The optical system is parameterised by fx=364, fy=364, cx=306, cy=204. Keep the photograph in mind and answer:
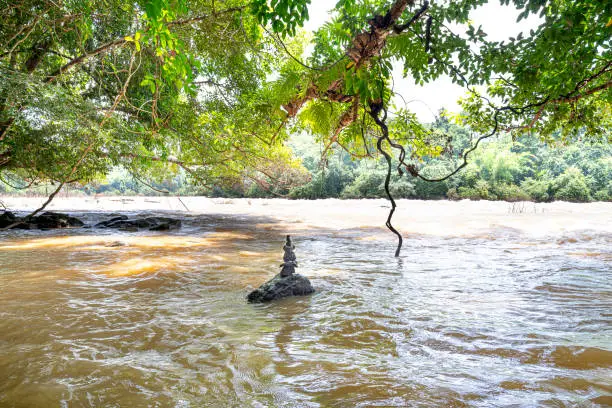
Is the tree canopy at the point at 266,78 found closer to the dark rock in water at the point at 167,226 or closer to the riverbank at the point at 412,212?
the dark rock in water at the point at 167,226

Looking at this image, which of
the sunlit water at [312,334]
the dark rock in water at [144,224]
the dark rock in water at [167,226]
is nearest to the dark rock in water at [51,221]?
the dark rock in water at [144,224]

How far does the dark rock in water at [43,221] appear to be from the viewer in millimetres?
12023

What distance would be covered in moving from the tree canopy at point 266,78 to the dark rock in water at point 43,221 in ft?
12.1

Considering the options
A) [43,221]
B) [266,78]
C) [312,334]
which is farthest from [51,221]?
[312,334]

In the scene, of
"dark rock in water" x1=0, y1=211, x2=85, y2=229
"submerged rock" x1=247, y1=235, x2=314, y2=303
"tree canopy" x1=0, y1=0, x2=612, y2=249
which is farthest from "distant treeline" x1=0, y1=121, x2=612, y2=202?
"submerged rock" x1=247, y1=235, x2=314, y2=303

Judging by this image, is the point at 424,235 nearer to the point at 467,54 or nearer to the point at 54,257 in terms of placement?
the point at 467,54

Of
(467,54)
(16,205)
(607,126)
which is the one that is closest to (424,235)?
(607,126)

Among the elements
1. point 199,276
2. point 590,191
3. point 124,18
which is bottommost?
point 199,276

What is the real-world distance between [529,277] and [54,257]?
8293mm

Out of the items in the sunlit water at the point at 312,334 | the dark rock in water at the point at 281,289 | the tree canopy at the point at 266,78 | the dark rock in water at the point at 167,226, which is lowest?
the sunlit water at the point at 312,334

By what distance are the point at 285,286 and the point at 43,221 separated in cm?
1221

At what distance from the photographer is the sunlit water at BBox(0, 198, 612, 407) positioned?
2.13 metres

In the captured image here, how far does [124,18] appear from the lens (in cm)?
696

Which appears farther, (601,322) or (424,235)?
(424,235)
